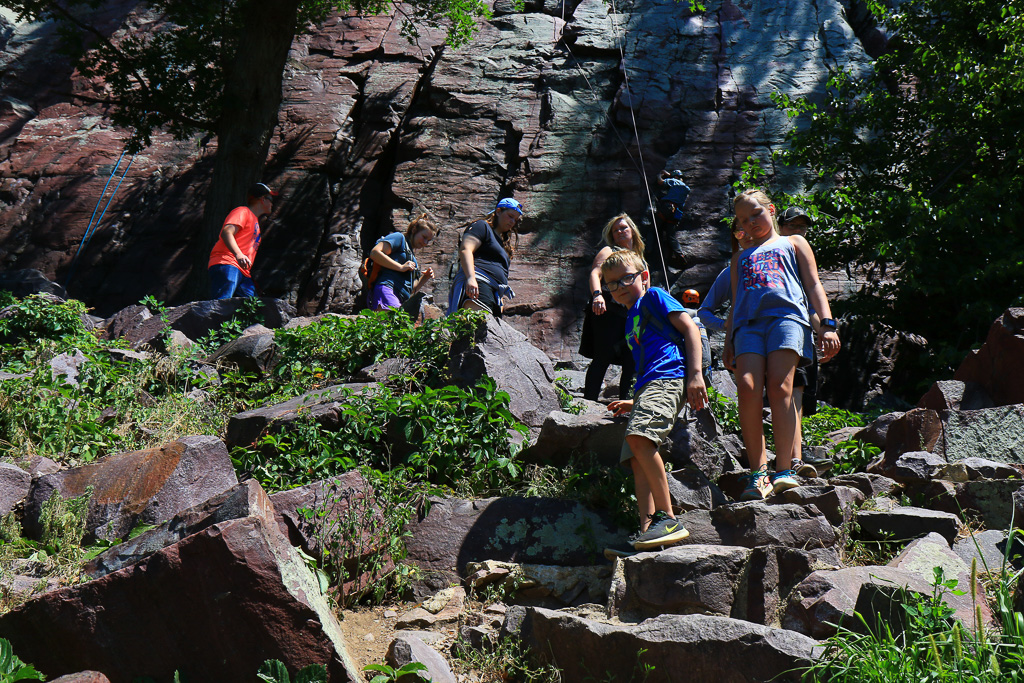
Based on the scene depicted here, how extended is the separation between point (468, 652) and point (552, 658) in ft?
1.47

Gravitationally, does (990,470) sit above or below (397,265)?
above

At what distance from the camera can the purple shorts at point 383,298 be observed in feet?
25.3

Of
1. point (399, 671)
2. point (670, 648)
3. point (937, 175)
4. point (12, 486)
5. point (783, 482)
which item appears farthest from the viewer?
point (937, 175)

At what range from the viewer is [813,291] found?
15.0 ft

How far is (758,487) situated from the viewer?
13.8 feet

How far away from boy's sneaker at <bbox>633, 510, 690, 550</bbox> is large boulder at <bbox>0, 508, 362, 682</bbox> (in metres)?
1.41

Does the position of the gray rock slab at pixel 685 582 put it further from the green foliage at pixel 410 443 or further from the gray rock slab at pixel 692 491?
the green foliage at pixel 410 443

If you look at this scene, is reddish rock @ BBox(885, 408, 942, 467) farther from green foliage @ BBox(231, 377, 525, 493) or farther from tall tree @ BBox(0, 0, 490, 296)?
tall tree @ BBox(0, 0, 490, 296)

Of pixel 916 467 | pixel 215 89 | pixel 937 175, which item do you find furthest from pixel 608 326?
pixel 215 89

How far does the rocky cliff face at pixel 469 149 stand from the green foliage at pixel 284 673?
745cm

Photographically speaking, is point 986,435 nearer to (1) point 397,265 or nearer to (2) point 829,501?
(2) point 829,501

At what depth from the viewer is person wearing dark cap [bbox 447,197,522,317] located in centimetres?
645

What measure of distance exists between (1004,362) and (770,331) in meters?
2.60

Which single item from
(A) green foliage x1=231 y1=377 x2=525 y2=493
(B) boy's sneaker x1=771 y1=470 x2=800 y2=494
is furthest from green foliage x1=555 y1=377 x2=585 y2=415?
(B) boy's sneaker x1=771 y1=470 x2=800 y2=494
